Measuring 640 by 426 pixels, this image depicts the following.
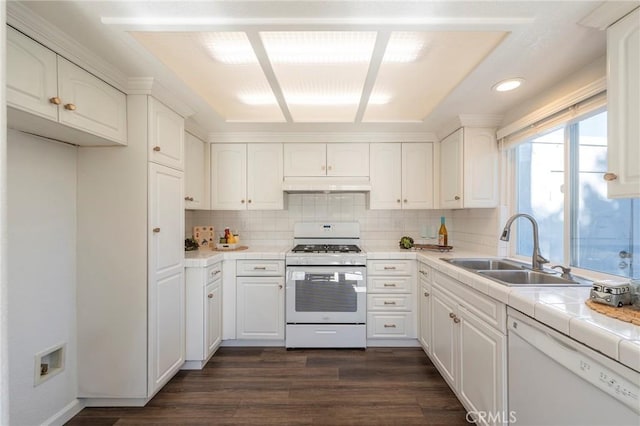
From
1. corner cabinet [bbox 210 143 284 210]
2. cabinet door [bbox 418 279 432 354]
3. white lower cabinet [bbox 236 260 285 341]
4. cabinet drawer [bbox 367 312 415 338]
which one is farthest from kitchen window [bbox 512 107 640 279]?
corner cabinet [bbox 210 143 284 210]

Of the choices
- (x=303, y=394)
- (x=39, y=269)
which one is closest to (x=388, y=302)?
(x=303, y=394)

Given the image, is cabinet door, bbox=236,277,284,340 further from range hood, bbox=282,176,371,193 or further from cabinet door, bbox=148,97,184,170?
cabinet door, bbox=148,97,184,170

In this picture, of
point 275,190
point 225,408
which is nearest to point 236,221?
point 275,190

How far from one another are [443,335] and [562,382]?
1070mm

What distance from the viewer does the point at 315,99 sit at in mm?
2312

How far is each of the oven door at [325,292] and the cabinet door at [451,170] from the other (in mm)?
1171

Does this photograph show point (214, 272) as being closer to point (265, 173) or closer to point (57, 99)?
point (265, 173)

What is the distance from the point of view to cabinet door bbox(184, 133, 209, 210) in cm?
261

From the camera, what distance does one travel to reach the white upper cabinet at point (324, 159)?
3.00 metres

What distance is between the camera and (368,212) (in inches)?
129

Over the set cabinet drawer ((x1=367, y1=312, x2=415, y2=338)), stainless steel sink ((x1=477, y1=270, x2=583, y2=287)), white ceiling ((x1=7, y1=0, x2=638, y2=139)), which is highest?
white ceiling ((x1=7, y1=0, x2=638, y2=139))

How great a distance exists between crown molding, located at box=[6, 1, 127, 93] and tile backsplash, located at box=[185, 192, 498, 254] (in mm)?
1819

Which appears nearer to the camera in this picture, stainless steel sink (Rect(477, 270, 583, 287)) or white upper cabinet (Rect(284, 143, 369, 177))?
stainless steel sink (Rect(477, 270, 583, 287))

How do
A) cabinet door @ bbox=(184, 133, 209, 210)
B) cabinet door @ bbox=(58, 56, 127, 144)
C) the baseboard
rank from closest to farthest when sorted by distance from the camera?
1. cabinet door @ bbox=(58, 56, 127, 144)
2. the baseboard
3. cabinet door @ bbox=(184, 133, 209, 210)
